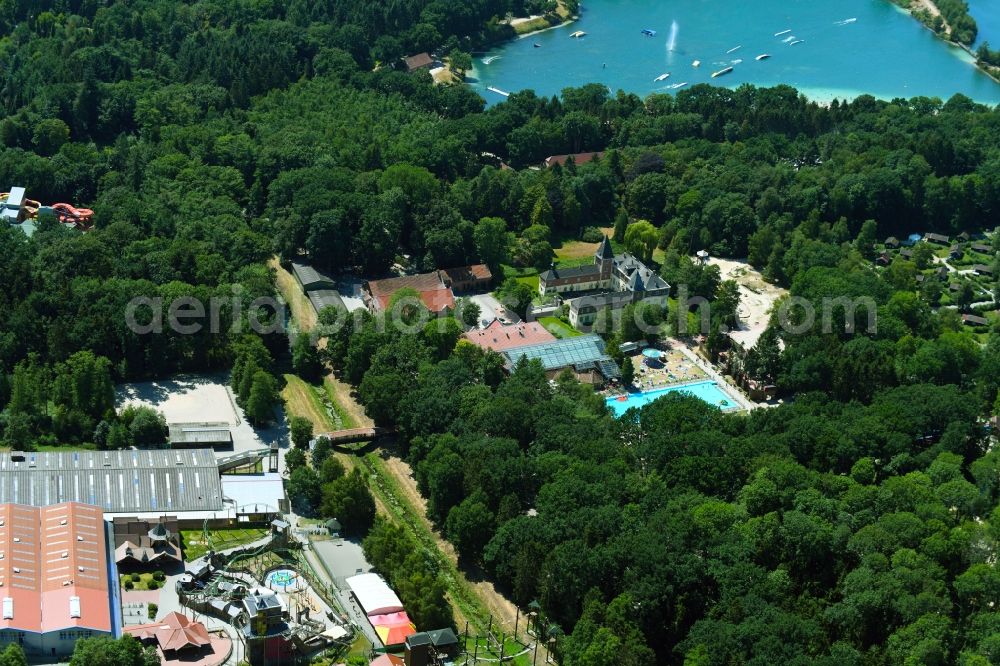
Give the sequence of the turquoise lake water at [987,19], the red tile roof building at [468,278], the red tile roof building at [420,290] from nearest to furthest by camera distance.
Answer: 1. the red tile roof building at [420,290]
2. the red tile roof building at [468,278]
3. the turquoise lake water at [987,19]

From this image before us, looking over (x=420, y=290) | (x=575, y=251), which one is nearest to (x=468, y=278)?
(x=420, y=290)

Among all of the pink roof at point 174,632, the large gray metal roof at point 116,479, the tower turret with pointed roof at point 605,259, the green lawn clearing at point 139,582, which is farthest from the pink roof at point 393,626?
the tower turret with pointed roof at point 605,259

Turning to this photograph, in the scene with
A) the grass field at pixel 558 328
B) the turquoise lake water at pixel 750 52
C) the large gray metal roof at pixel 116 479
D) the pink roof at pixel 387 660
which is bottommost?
the turquoise lake water at pixel 750 52

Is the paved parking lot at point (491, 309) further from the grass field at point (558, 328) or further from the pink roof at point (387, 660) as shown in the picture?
the pink roof at point (387, 660)

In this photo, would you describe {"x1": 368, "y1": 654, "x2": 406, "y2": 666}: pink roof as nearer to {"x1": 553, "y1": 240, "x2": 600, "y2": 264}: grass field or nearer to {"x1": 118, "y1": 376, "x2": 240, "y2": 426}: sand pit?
{"x1": 118, "y1": 376, "x2": 240, "y2": 426}: sand pit

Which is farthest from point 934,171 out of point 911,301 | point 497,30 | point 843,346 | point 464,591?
point 464,591

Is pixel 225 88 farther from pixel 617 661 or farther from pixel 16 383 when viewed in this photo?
pixel 617 661
